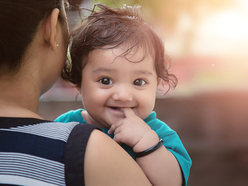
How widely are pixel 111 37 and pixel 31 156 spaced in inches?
20.4

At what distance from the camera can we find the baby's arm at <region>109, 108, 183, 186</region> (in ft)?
2.40

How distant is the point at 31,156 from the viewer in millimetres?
488

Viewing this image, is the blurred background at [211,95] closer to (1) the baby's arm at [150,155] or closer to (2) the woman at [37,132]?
(1) the baby's arm at [150,155]

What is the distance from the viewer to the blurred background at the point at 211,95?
6.44 ft

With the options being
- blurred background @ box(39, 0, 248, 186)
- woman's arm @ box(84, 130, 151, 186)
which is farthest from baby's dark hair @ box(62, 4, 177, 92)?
blurred background @ box(39, 0, 248, 186)

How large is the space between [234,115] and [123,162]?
175 cm

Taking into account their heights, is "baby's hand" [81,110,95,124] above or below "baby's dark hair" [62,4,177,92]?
below

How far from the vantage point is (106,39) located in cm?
85

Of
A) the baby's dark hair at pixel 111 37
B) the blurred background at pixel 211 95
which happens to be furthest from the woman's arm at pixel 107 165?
the blurred background at pixel 211 95

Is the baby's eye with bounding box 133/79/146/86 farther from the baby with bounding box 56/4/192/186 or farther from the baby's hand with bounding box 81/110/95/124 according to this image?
the baby's hand with bounding box 81/110/95/124

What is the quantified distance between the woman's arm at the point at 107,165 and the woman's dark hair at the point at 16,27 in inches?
10.8

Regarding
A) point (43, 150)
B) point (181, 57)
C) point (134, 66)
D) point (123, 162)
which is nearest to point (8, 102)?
point (43, 150)

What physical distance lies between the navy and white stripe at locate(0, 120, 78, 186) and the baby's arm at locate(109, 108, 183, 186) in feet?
0.97

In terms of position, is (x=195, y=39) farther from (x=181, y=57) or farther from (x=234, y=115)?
(x=234, y=115)
